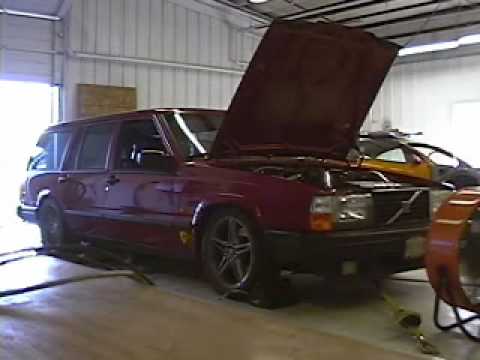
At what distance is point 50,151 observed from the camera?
Answer: 687 cm

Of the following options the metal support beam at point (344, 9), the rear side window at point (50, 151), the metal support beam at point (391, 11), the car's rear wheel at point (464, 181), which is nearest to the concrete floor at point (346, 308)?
the rear side window at point (50, 151)

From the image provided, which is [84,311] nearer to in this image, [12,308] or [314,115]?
[12,308]

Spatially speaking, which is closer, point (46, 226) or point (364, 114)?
point (364, 114)

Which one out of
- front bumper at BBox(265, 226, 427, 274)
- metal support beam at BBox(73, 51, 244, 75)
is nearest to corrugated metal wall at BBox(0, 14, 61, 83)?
metal support beam at BBox(73, 51, 244, 75)

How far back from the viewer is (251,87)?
4418 millimetres

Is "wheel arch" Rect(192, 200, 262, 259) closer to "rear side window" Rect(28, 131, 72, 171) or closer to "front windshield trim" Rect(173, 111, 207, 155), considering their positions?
"front windshield trim" Rect(173, 111, 207, 155)

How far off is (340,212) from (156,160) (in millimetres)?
1677

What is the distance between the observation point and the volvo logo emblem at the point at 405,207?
4223 millimetres

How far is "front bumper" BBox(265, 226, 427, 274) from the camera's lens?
3918 millimetres

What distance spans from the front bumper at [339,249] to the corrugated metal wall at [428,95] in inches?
417

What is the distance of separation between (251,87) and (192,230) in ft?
3.79

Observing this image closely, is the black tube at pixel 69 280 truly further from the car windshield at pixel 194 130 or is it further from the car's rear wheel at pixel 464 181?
the car's rear wheel at pixel 464 181

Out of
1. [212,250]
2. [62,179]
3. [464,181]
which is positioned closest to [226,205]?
[212,250]

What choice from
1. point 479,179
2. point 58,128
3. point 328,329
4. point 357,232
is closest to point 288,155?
Answer: point 357,232
